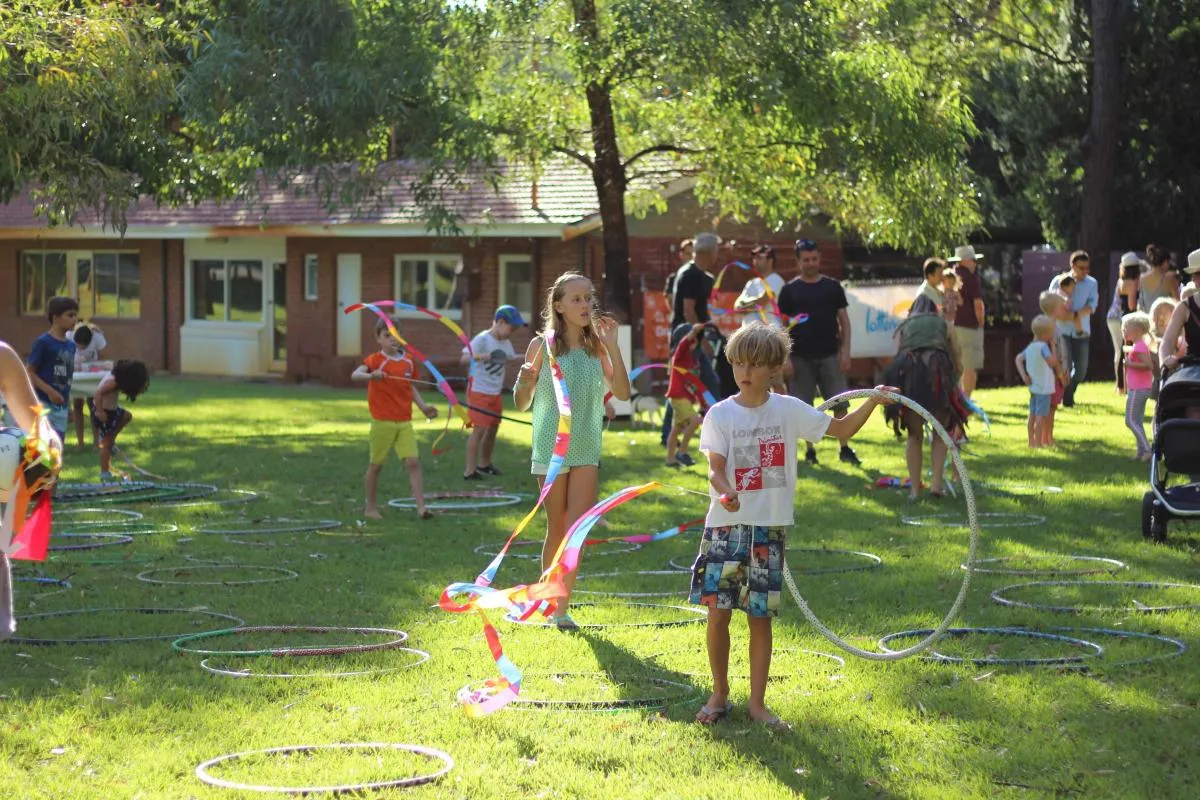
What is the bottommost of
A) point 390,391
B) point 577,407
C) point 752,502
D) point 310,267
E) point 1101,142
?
point 752,502

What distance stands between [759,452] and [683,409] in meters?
8.74

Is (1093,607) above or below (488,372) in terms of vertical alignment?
below

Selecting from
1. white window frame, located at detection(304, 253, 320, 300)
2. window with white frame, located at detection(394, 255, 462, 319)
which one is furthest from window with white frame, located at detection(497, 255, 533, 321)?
white window frame, located at detection(304, 253, 320, 300)

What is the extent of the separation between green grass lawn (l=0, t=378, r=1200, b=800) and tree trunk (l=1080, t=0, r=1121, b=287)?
14294 millimetres

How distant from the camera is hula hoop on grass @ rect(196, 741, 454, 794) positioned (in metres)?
5.28

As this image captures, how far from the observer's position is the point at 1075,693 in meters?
6.54

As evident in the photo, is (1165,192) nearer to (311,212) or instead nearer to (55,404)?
(311,212)

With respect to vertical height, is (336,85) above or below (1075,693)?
above

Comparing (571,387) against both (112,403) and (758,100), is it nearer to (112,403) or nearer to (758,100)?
(112,403)

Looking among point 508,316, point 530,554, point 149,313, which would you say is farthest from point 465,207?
point 530,554

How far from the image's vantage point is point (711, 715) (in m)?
6.15

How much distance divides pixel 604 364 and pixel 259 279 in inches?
1047

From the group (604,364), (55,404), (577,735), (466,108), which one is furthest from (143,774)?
(466,108)

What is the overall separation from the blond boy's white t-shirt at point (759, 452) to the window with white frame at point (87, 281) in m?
30.9
